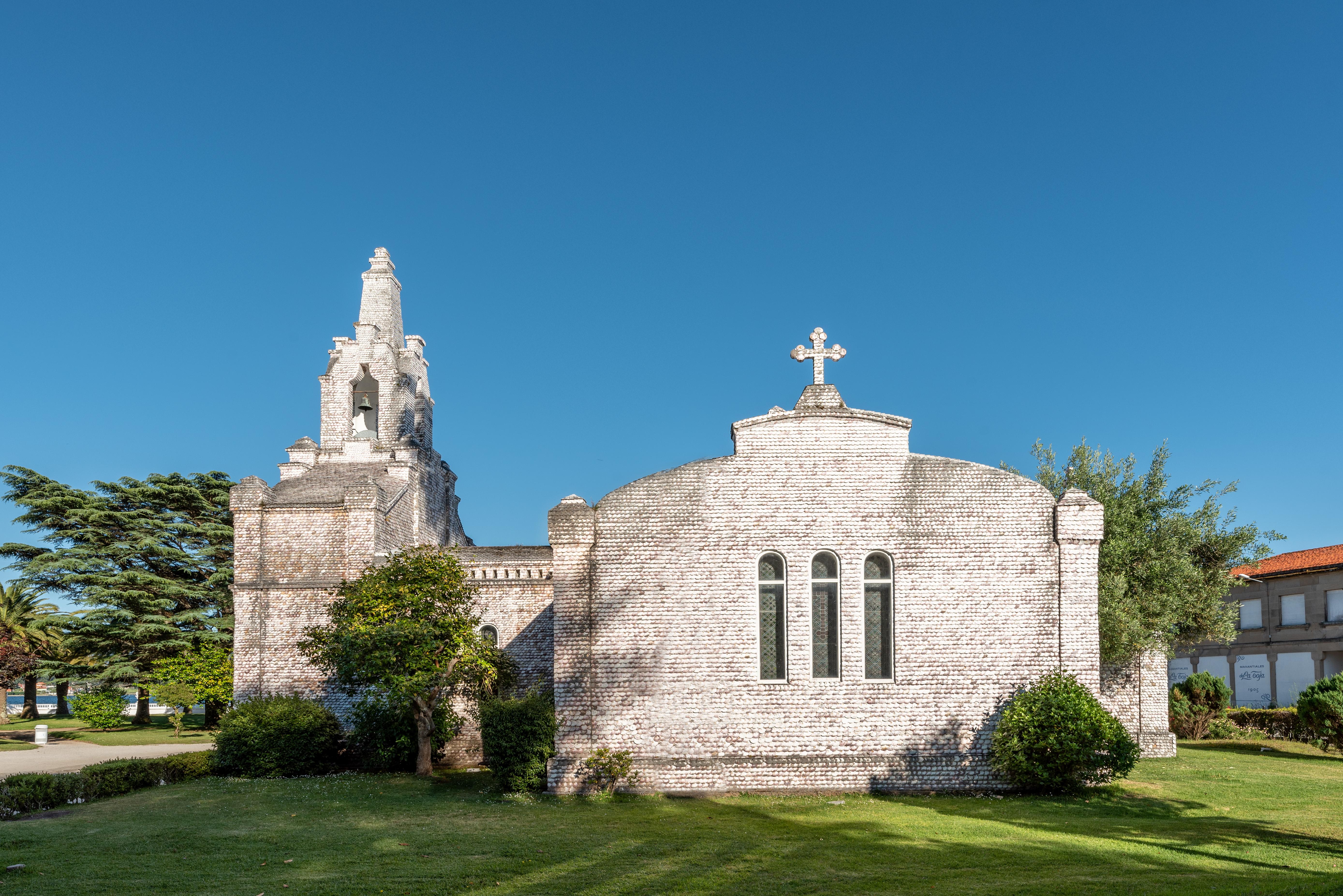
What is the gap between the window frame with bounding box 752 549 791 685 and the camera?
1753cm

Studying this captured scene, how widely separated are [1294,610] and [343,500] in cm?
3972

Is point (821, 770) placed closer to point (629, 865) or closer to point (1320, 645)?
point (629, 865)

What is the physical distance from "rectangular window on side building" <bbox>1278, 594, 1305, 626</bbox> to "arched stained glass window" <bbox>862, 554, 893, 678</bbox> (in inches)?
1239

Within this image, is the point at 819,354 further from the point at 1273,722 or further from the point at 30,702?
the point at 30,702

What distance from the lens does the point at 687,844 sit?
1288 cm

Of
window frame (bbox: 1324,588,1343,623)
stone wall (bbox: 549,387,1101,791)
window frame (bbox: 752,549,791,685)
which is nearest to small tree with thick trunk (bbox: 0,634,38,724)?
stone wall (bbox: 549,387,1101,791)

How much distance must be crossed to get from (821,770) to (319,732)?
42.2ft

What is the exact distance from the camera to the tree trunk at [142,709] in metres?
41.0

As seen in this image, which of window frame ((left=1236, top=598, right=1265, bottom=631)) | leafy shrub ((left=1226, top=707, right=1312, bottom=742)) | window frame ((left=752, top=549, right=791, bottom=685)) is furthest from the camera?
window frame ((left=1236, top=598, right=1265, bottom=631))

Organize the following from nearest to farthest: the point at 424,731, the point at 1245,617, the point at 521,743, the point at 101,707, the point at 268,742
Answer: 1. the point at 521,743
2. the point at 268,742
3. the point at 424,731
4. the point at 101,707
5. the point at 1245,617

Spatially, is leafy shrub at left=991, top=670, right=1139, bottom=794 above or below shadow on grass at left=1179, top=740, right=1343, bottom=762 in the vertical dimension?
above

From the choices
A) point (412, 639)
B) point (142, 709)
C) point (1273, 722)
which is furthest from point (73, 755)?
point (1273, 722)

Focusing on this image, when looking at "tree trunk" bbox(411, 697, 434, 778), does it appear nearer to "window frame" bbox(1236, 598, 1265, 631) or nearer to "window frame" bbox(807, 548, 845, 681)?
"window frame" bbox(807, 548, 845, 681)

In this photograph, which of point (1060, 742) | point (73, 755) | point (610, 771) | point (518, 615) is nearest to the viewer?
point (1060, 742)
